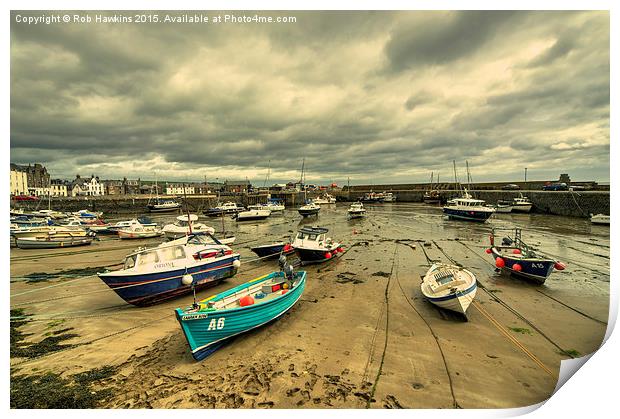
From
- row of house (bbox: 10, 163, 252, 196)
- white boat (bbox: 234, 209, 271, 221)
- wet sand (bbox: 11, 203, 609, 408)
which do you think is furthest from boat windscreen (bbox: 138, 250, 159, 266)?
row of house (bbox: 10, 163, 252, 196)

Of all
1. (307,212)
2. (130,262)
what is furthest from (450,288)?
(307,212)

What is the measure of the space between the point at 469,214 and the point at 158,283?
146 feet

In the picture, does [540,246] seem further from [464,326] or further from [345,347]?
[345,347]

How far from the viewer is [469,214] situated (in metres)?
42.7

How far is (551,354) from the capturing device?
8594 mm

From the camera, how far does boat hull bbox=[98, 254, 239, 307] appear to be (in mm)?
11266

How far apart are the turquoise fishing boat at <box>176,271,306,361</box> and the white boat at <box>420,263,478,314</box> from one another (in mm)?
5921

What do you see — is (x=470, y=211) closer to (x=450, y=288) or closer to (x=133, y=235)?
(x=450, y=288)

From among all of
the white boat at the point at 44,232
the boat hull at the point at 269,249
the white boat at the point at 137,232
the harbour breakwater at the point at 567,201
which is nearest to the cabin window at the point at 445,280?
the boat hull at the point at 269,249

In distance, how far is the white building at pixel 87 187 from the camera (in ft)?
350

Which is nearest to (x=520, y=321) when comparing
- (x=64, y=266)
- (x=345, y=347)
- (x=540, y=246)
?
(x=345, y=347)

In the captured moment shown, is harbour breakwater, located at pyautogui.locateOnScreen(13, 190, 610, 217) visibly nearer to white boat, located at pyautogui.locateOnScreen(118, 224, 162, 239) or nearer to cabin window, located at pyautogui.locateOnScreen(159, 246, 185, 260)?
white boat, located at pyautogui.locateOnScreen(118, 224, 162, 239)

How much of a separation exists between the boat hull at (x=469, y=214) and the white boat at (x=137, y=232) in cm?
4516

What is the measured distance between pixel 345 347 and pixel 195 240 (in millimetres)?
10637
